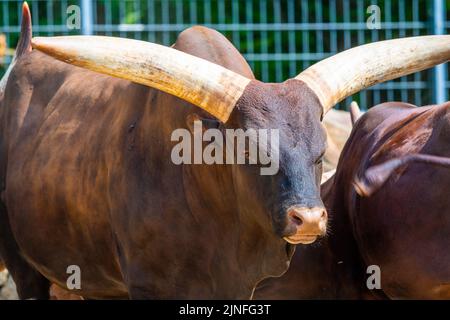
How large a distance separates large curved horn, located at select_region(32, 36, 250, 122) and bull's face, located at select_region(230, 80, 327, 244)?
0.27ft

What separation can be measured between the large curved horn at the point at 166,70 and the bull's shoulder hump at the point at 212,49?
0.47 meters

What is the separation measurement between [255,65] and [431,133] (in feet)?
14.8

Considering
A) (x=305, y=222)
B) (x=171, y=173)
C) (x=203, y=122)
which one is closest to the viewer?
(x=305, y=222)

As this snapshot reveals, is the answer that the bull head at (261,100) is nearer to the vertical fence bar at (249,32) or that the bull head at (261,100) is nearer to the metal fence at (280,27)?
the metal fence at (280,27)

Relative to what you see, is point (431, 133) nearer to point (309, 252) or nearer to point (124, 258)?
point (309, 252)

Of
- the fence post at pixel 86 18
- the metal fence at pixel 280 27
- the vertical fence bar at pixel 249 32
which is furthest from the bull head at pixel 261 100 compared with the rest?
the vertical fence bar at pixel 249 32

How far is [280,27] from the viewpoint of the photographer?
895cm

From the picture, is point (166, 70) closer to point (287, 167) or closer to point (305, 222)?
Result: point (287, 167)

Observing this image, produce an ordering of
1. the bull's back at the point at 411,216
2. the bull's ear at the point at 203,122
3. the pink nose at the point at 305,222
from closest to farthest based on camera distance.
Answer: the pink nose at the point at 305,222 < the bull's ear at the point at 203,122 < the bull's back at the point at 411,216

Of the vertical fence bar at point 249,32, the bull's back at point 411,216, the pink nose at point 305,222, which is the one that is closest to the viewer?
the pink nose at point 305,222

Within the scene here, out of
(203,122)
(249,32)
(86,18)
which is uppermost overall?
(86,18)

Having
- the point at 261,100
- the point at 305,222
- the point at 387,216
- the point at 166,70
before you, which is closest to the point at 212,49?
the point at 166,70

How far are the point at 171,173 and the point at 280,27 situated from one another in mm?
4345

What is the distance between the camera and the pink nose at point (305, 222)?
4207 millimetres
